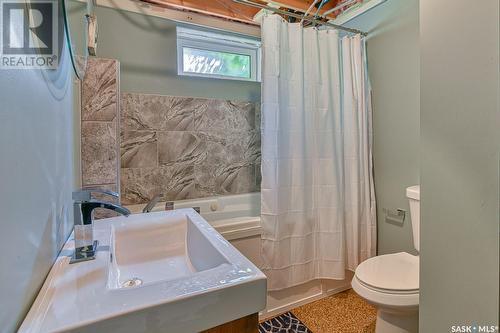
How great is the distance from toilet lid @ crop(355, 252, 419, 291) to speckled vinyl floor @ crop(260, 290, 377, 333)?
1.53ft

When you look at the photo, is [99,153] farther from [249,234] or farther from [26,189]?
[249,234]

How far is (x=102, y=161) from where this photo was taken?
142 cm

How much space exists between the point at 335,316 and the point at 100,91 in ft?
6.99

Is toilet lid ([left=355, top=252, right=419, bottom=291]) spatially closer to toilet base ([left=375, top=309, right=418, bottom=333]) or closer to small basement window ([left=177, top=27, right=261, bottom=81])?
toilet base ([left=375, top=309, right=418, bottom=333])

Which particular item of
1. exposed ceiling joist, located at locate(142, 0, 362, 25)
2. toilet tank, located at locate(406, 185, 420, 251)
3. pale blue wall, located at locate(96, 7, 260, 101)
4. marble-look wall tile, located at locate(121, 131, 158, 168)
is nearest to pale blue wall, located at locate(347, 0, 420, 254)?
toilet tank, located at locate(406, 185, 420, 251)

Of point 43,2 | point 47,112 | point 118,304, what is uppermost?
point 43,2

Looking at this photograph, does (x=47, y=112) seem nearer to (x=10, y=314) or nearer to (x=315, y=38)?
(x=10, y=314)

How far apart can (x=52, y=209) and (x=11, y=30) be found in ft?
1.53

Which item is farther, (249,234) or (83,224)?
(249,234)

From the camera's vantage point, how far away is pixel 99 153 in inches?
55.8

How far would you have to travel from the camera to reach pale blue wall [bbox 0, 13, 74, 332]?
1.45 ft

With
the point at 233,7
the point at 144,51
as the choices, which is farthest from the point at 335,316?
the point at 233,7

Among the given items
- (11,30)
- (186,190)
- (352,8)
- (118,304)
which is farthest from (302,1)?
(118,304)

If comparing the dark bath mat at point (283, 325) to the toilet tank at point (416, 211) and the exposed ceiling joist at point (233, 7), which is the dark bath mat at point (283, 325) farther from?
the exposed ceiling joist at point (233, 7)
